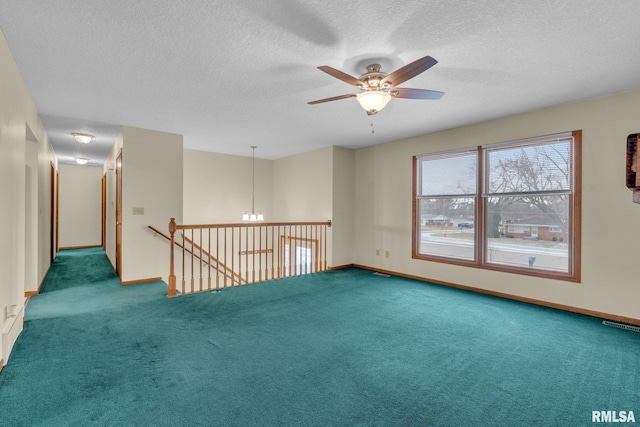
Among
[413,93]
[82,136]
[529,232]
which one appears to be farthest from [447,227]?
[82,136]

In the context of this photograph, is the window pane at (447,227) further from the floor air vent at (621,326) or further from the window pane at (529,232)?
the floor air vent at (621,326)

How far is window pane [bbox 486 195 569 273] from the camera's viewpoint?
3.62m

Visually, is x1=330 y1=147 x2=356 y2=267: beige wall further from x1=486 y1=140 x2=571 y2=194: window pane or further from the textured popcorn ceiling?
x1=486 y1=140 x2=571 y2=194: window pane

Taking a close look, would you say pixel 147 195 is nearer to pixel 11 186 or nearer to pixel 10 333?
pixel 11 186

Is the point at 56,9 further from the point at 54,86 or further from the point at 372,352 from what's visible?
the point at 372,352

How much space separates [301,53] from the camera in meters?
2.42

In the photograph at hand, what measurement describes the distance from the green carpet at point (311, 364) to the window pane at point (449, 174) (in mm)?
1734

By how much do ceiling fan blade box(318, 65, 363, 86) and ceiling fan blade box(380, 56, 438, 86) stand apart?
23cm

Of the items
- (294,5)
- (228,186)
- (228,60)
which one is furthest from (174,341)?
(228,186)

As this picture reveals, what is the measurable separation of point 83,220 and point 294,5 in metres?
9.48

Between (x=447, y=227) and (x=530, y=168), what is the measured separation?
1.40m

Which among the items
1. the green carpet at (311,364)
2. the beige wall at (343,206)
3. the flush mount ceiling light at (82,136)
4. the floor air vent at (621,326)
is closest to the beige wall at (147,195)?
the flush mount ceiling light at (82,136)

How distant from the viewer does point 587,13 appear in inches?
75.7

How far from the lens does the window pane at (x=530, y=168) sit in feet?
11.8
